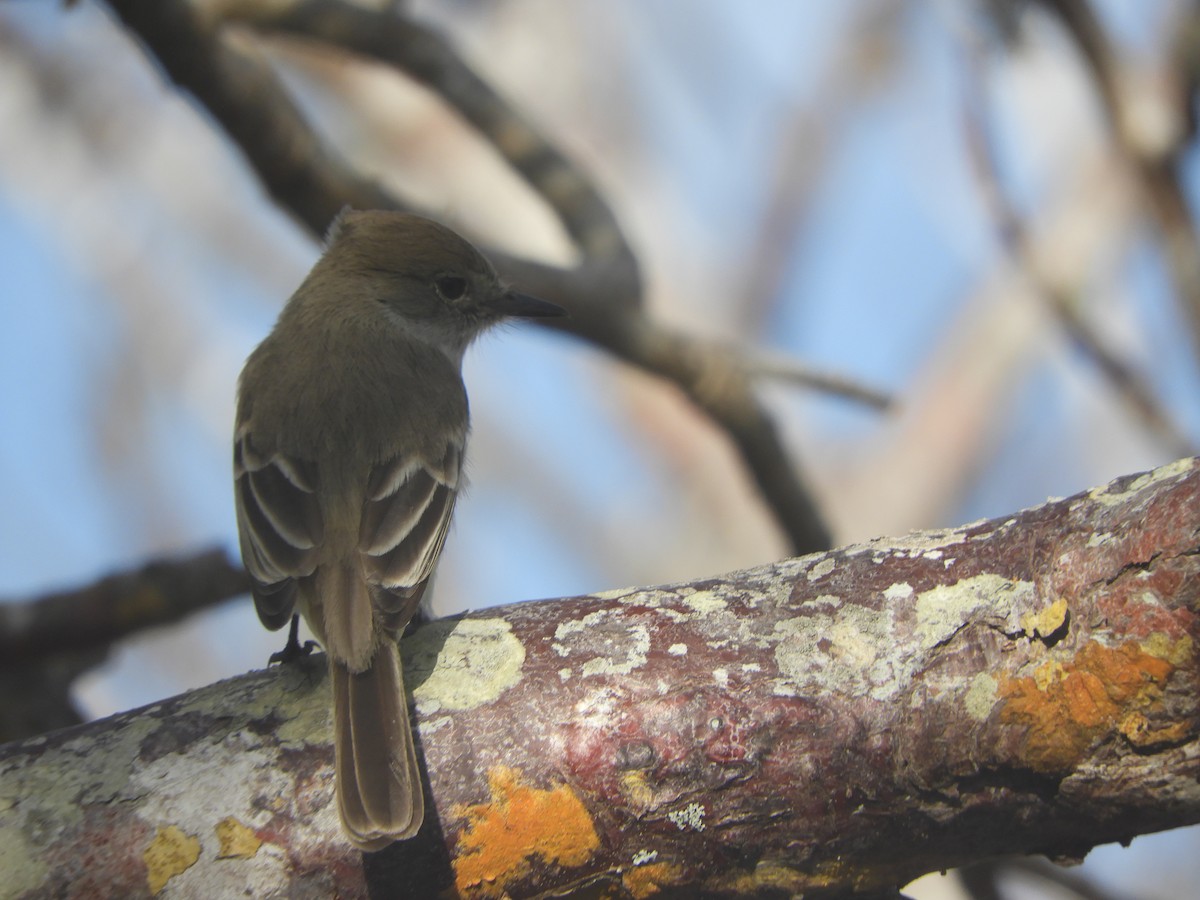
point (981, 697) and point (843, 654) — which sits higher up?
point (843, 654)

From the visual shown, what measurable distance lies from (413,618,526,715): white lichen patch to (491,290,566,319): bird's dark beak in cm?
213

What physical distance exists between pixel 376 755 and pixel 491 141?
11.9 feet

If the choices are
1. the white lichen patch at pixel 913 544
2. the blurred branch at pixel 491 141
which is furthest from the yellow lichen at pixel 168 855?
the blurred branch at pixel 491 141

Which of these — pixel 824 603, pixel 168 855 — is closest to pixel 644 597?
pixel 824 603

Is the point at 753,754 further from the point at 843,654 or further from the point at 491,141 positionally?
the point at 491,141

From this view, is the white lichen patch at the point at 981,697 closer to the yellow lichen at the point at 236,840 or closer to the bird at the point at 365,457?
the bird at the point at 365,457

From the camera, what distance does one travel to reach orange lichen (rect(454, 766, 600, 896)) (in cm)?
261

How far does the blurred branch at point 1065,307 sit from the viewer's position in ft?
18.7

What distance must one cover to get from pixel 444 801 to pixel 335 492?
49.3 inches

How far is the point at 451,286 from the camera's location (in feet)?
16.5

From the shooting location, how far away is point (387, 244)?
16.2ft

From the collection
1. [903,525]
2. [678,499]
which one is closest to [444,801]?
[903,525]

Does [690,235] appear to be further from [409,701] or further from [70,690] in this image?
[409,701]

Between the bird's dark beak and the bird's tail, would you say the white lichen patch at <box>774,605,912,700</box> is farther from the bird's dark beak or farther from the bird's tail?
the bird's dark beak
